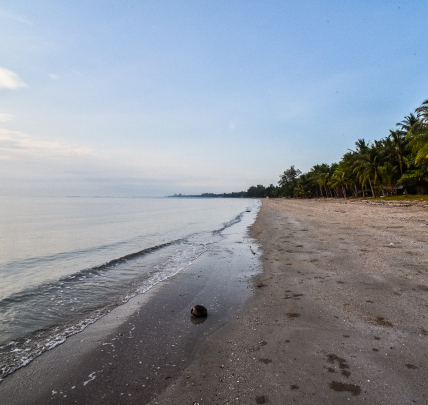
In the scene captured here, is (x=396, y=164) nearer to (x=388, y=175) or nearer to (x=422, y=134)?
(x=388, y=175)

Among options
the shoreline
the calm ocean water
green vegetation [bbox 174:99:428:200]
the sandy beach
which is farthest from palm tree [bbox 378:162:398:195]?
the shoreline

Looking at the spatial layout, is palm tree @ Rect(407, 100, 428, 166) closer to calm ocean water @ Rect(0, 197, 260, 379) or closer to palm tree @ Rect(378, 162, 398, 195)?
palm tree @ Rect(378, 162, 398, 195)

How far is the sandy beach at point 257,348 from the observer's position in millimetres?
3125

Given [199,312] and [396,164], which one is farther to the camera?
[396,164]

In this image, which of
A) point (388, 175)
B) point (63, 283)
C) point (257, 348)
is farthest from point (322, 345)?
point (388, 175)

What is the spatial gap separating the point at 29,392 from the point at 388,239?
46.3ft

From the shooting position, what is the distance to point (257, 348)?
402 cm

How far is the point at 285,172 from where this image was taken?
15612 centimetres

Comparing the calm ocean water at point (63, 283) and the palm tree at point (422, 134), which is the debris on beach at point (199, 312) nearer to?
the calm ocean water at point (63, 283)

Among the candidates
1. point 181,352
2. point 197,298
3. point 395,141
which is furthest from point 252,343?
point 395,141

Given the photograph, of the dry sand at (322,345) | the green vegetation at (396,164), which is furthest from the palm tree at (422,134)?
the dry sand at (322,345)

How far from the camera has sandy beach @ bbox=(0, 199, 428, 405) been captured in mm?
3125

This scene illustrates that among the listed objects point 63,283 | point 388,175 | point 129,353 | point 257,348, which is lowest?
point 63,283

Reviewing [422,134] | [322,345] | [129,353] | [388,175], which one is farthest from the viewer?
[388,175]
